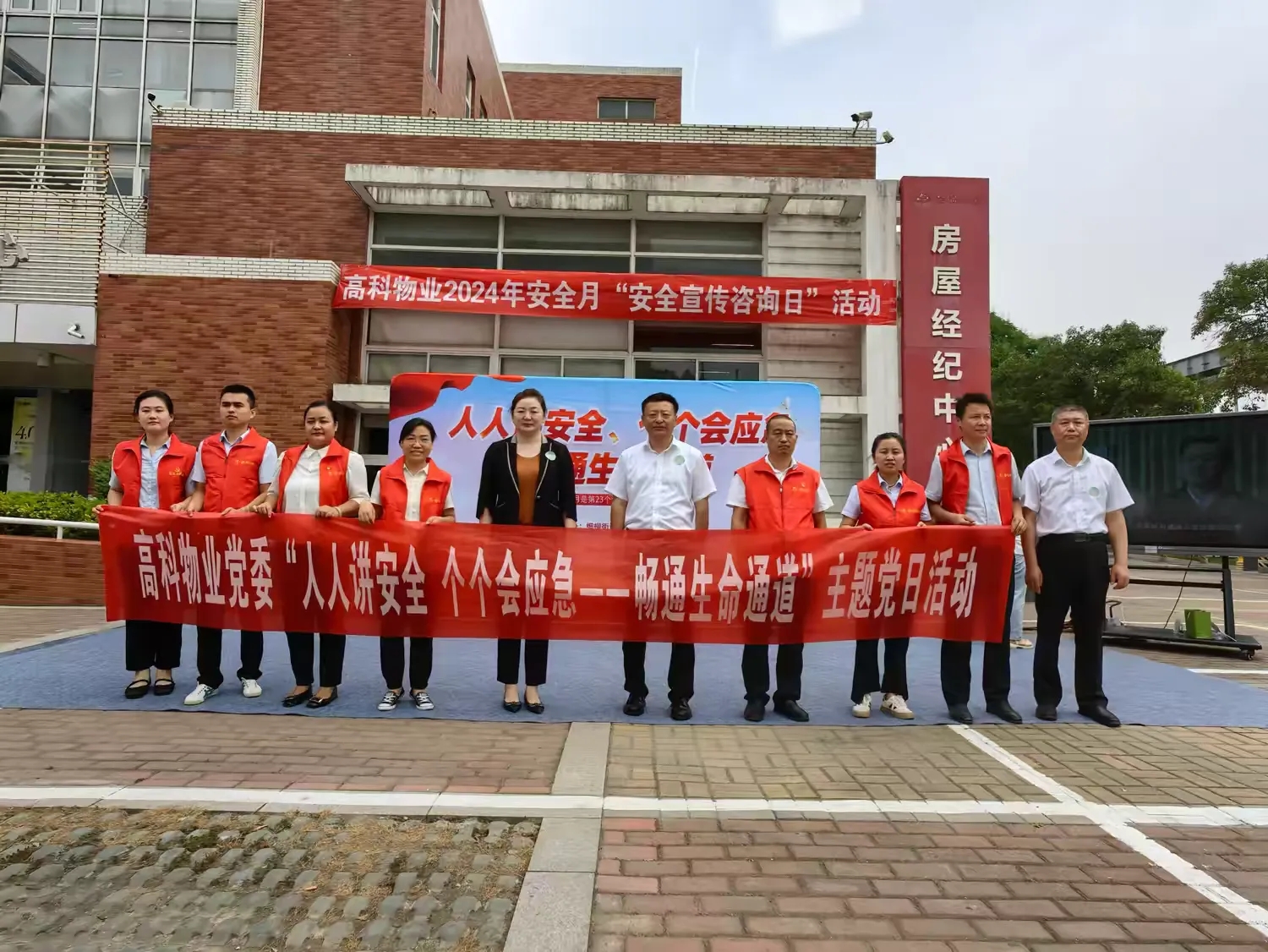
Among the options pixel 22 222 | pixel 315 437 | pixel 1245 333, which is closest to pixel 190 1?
pixel 22 222

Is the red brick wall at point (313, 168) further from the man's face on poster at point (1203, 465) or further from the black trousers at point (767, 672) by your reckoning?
the black trousers at point (767, 672)

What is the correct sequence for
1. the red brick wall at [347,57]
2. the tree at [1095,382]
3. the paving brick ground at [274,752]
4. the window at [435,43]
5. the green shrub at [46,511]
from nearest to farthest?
the paving brick ground at [274,752]
the green shrub at [46,511]
the red brick wall at [347,57]
the window at [435,43]
the tree at [1095,382]

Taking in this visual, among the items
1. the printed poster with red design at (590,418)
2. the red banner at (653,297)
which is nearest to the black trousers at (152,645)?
the printed poster with red design at (590,418)

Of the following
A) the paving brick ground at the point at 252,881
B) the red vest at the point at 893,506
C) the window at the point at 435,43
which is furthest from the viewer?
the window at the point at 435,43

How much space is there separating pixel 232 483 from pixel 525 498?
6.26 ft

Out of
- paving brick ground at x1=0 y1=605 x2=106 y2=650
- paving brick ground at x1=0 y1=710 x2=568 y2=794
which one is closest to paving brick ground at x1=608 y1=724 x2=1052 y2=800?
paving brick ground at x1=0 y1=710 x2=568 y2=794

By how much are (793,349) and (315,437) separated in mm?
8158

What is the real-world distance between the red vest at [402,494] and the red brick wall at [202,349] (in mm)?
6218

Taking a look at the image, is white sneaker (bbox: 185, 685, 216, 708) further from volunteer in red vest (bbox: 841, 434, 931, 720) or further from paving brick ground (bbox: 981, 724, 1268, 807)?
paving brick ground (bbox: 981, 724, 1268, 807)

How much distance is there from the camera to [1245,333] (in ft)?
88.5

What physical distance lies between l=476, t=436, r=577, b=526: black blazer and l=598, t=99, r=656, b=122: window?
884 inches

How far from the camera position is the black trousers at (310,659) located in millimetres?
4660

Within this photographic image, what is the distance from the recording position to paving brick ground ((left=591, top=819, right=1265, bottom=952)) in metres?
2.24

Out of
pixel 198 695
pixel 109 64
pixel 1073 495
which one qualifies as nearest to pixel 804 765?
pixel 1073 495
